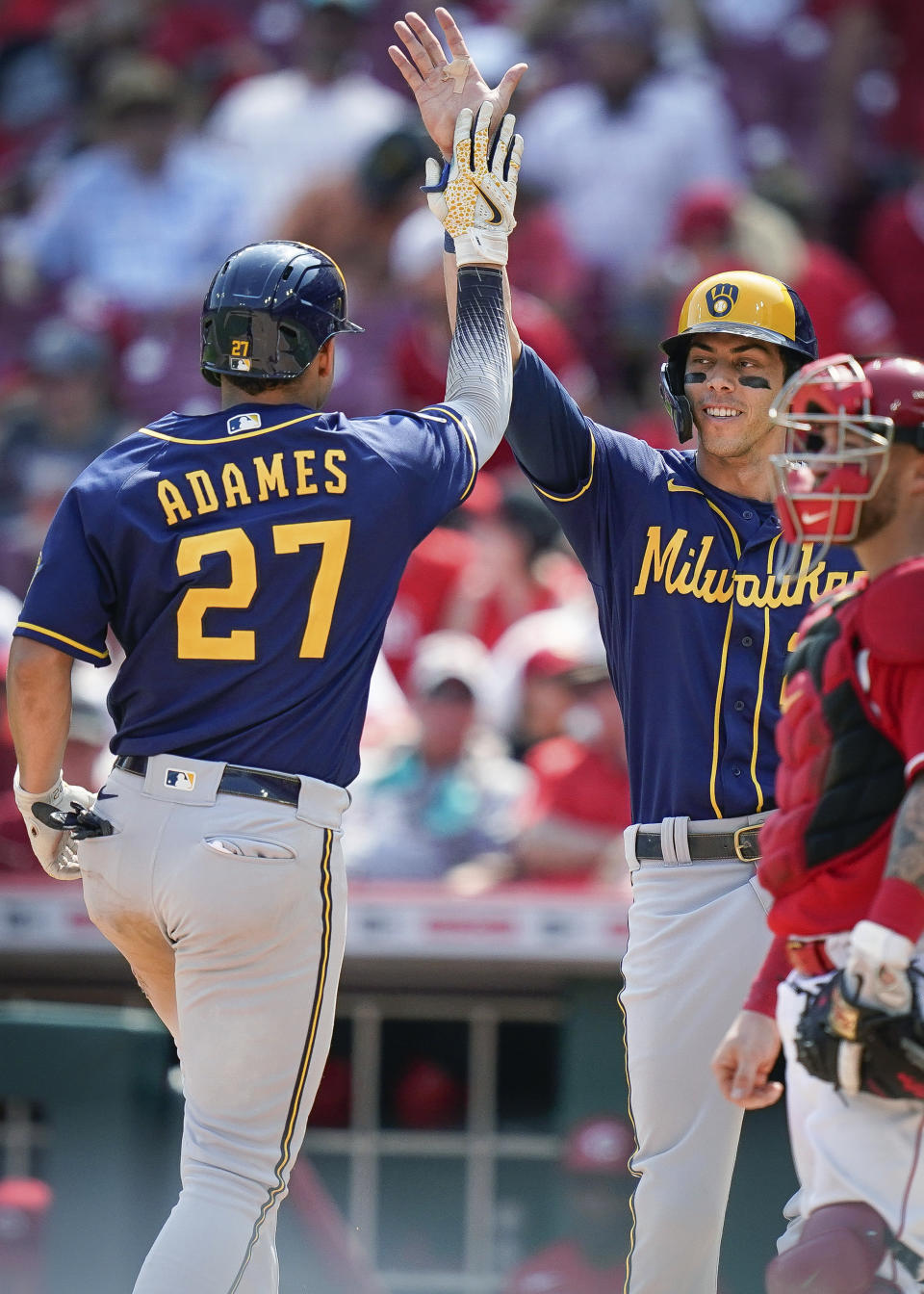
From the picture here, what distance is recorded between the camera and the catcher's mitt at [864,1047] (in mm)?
2516

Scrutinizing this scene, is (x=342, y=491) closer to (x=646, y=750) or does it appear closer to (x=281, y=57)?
Result: (x=646, y=750)

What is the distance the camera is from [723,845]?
3.56 metres

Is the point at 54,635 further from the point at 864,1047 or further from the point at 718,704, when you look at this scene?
the point at 864,1047

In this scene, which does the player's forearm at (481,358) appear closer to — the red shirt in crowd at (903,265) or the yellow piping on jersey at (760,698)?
the yellow piping on jersey at (760,698)

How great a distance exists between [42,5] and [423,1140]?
7.70 m

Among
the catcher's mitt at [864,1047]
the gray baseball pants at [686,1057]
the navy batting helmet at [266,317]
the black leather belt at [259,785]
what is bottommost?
Answer: the gray baseball pants at [686,1057]

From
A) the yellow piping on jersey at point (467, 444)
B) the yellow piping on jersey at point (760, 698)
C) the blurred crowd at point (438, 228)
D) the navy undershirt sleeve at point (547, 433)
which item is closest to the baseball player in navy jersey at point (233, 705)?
the yellow piping on jersey at point (467, 444)

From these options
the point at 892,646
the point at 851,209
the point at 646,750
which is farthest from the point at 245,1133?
the point at 851,209

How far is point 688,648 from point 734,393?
52 centimetres

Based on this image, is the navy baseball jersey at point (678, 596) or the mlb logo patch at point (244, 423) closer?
the mlb logo patch at point (244, 423)

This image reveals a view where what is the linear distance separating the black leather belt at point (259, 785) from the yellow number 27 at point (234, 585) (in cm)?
20

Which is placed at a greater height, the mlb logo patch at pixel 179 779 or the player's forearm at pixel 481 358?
the player's forearm at pixel 481 358

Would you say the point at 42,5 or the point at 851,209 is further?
the point at 42,5

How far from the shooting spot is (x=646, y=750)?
3.68 meters
